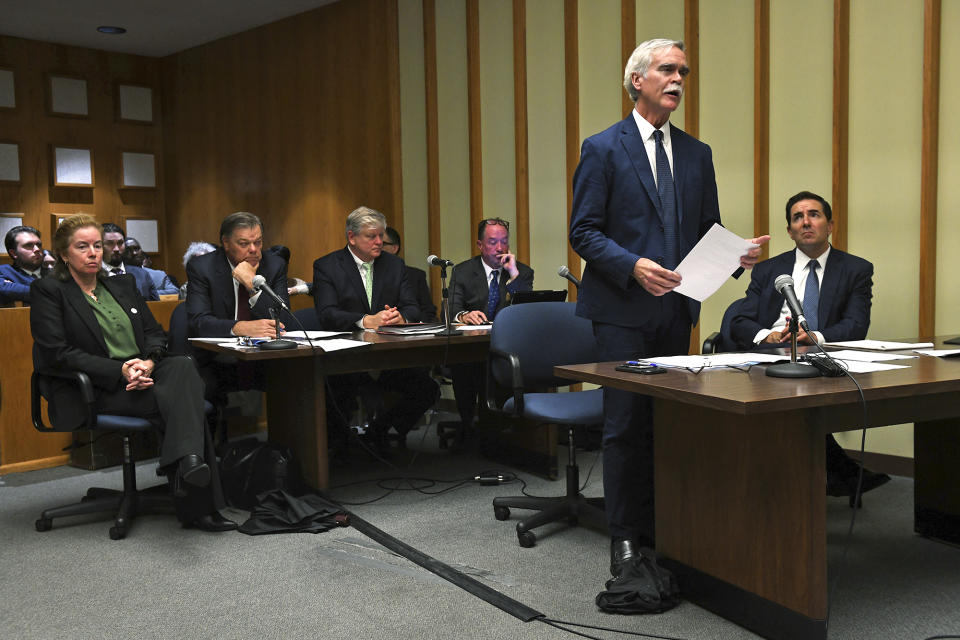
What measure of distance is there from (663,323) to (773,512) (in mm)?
701

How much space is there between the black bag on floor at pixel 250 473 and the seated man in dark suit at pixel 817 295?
7.01 ft

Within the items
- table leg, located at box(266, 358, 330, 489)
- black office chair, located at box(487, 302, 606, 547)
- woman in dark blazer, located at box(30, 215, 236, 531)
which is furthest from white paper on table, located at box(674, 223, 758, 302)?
woman in dark blazer, located at box(30, 215, 236, 531)

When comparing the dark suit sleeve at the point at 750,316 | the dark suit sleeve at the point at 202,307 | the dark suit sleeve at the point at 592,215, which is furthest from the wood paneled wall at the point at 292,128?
the dark suit sleeve at the point at 592,215

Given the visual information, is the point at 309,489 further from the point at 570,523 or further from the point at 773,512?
the point at 773,512

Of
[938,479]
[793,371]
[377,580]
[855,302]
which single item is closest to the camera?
[793,371]

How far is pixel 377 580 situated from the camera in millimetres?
2789

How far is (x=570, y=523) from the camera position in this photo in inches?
131

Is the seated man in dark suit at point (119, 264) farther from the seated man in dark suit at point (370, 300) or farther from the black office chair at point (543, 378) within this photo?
the black office chair at point (543, 378)

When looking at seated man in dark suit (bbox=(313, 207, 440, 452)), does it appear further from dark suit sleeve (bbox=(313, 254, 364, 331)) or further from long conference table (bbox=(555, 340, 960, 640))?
long conference table (bbox=(555, 340, 960, 640))

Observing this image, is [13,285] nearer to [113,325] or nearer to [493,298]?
[113,325]

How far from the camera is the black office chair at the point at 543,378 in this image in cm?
319

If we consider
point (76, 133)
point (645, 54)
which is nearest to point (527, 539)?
point (645, 54)

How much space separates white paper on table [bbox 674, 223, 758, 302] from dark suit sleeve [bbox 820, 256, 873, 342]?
1.51 meters

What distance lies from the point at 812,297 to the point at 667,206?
1.56 metres
